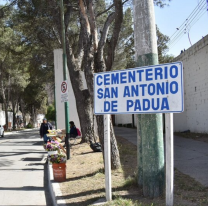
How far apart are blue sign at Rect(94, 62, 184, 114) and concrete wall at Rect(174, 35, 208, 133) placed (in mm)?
10704

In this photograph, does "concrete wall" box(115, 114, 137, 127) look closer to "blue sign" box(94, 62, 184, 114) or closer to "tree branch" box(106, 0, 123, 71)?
"tree branch" box(106, 0, 123, 71)

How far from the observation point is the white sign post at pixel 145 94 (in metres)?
4.77

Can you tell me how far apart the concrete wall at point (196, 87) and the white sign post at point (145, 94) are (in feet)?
35.1

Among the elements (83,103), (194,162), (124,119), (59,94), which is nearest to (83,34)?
(194,162)

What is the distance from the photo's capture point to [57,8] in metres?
14.4

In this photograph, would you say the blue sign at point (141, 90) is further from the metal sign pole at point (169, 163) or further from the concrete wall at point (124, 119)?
the concrete wall at point (124, 119)

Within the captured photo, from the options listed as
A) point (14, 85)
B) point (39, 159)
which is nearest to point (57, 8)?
point (39, 159)

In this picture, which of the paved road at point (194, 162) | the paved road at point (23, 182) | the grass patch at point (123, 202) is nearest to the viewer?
the grass patch at point (123, 202)

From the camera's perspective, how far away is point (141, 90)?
16.9 feet

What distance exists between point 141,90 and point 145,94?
0.10 metres

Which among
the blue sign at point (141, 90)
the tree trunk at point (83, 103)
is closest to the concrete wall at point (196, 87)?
the tree trunk at point (83, 103)

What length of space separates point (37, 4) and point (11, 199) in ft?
36.3

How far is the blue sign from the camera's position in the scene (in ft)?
15.7

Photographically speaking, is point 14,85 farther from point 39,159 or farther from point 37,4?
point 39,159
